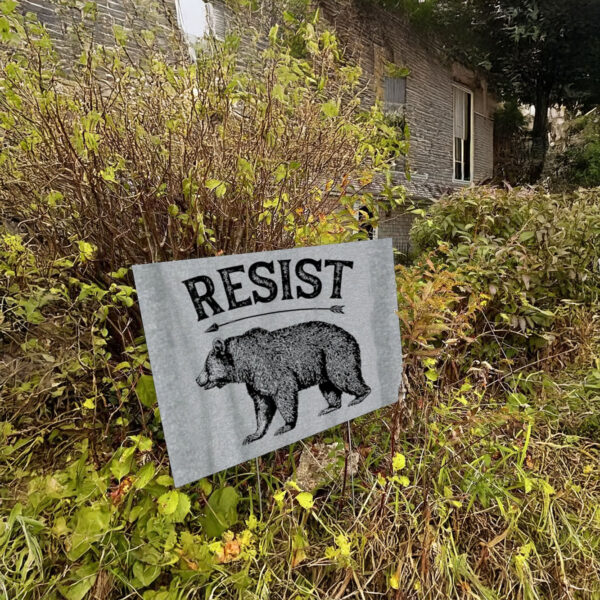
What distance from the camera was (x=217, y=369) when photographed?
52.2 inches

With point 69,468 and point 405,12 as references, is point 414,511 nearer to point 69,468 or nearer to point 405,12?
point 69,468

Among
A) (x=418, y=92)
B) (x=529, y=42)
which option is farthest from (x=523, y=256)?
(x=529, y=42)

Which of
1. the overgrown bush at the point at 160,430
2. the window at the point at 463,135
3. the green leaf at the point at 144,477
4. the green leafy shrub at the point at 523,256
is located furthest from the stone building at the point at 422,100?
the green leaf at the point at 144,477

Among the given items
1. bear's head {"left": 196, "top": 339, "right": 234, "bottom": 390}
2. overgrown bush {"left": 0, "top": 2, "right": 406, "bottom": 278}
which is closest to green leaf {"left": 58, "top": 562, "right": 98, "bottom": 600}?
bear's head {"left": 196, "top": 339, "right": 234, "bottom": 390}

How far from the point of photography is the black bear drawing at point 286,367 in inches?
53.1

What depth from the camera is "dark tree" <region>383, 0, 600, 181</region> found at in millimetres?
8414

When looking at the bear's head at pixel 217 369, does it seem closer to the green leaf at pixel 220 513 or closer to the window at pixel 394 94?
the green leaf at pixel 220 513

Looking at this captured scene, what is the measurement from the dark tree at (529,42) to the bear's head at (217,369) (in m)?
9.39

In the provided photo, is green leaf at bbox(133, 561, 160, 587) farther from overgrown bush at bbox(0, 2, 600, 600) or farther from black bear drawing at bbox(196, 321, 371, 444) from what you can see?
black bear drawing at bbox(196, 321, 371, 444)

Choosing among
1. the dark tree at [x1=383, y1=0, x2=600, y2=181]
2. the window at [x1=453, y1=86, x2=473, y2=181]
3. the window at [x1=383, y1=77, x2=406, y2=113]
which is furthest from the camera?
the window at [x1=453, y1=86, x2=473, y2=181]

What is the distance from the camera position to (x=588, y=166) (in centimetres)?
1091

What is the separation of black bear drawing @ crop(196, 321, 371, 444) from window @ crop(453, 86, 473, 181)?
35.0 feet

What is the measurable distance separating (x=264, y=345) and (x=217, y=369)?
0.62ft

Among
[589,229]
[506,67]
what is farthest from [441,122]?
[589,229]
